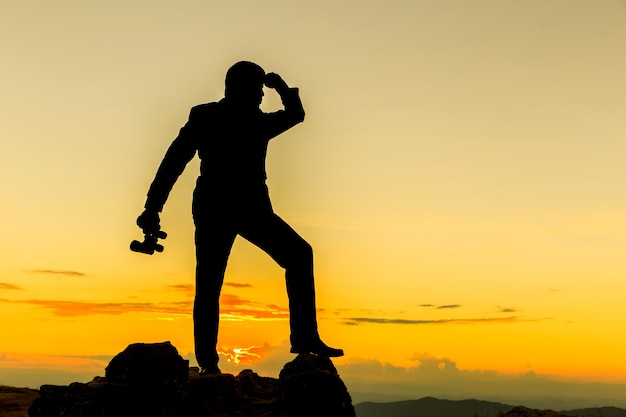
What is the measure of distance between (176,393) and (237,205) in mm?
2449

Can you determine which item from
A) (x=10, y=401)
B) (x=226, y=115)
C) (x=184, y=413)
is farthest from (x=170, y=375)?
(x=10, y=401)

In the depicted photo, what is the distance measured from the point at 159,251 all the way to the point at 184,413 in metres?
2.23

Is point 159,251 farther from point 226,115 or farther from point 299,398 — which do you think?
point 299,398

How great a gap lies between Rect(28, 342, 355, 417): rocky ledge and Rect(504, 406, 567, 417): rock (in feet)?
12.6

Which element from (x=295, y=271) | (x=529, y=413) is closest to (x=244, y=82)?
(x=295, y=271)

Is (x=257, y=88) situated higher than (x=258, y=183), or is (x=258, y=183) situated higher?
(x=257, y=88)

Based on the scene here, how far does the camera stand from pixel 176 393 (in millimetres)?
8414

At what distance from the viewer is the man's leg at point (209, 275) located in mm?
9602

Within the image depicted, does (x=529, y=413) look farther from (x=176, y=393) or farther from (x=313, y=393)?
(x=176, y=393)

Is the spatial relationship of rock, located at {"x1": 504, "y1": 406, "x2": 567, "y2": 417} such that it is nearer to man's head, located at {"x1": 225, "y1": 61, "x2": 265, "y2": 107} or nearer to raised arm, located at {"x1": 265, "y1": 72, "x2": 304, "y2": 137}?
raised arm, located at {"x1": 265, "y1": 72, "x2": 304, "y2": 137}

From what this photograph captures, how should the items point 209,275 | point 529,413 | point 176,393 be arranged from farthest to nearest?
point 529,413 < point 209,275 < point 176,393

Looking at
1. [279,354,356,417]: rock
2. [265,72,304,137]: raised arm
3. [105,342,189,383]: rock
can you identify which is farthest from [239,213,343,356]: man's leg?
[105,342,189,383]: rock

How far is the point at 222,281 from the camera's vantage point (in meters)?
9.78

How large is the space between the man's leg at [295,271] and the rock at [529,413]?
11.8 feet
